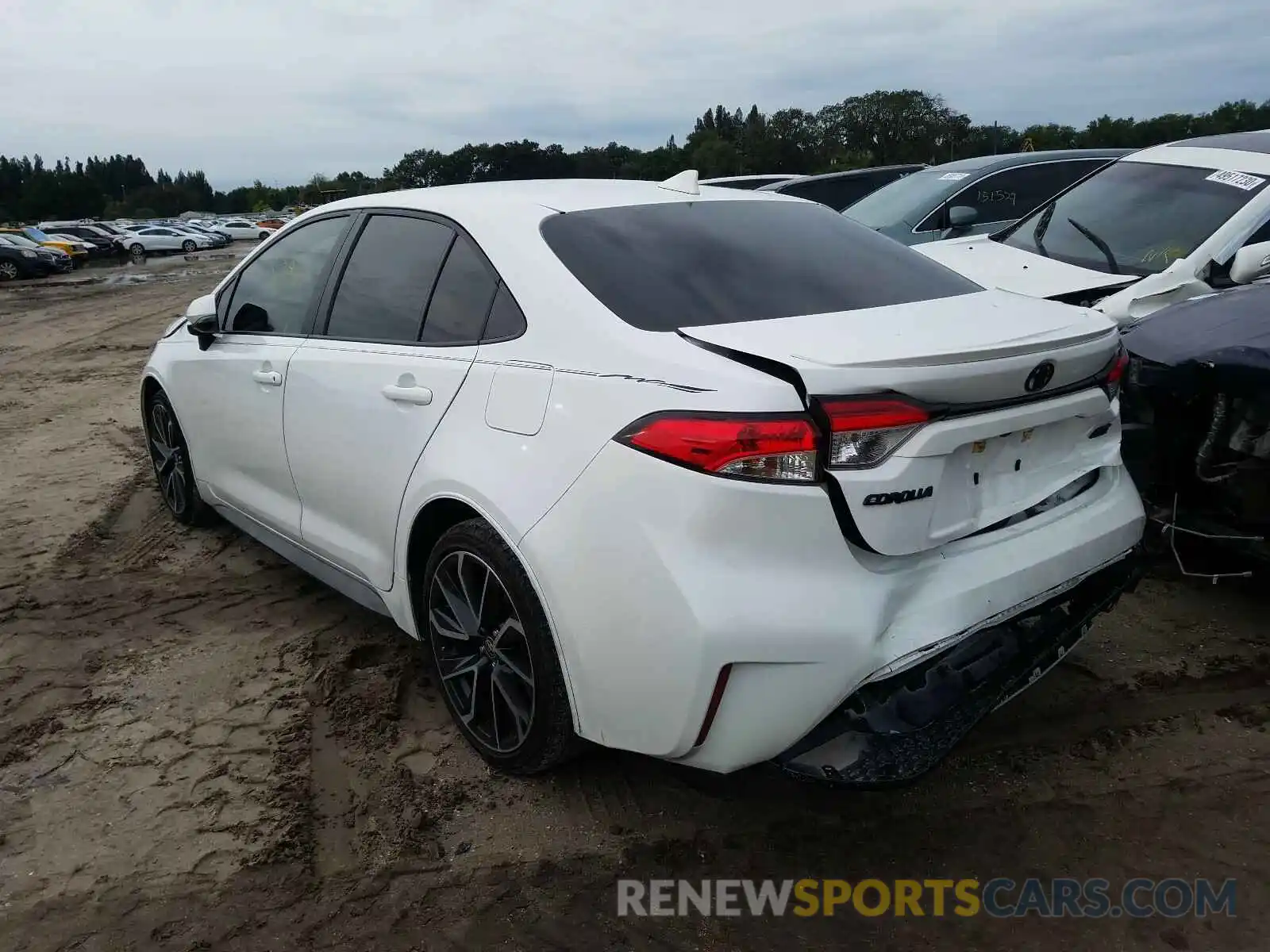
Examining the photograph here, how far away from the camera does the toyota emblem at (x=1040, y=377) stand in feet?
7.70

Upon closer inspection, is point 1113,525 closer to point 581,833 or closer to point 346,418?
point 581,833

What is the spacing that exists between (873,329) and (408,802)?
1812mm

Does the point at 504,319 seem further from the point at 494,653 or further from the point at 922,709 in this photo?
the point at 922,709

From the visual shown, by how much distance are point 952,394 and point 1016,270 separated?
11.5 ft

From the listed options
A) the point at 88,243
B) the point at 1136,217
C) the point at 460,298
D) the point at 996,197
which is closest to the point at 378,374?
the point at 460,298

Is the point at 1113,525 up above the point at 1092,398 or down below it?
below

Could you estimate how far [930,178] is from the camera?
8836 mm

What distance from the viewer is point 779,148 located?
259 feet

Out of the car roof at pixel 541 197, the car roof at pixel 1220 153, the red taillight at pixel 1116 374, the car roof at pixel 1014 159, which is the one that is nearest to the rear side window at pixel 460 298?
the car roof at pixel 541 197

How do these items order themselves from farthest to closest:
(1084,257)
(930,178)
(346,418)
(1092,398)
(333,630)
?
(930,178) → (1084,257) → (333,630) → (346,418) → (1092,398)

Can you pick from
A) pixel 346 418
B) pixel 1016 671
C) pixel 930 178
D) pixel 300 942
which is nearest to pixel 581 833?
pixel 300 942

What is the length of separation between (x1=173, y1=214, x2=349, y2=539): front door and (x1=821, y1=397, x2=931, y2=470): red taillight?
2231 millimetres

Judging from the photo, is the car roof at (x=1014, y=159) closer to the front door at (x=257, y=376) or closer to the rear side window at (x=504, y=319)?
the front door at (x=257, y=376)

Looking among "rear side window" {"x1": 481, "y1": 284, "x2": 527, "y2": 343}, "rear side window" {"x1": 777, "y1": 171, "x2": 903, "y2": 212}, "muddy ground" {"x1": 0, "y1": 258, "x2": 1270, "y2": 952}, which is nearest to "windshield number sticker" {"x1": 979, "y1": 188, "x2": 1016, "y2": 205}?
"rear side window" {"x1": 777, "y1": 171, "x2": 903, "y2": 212}
